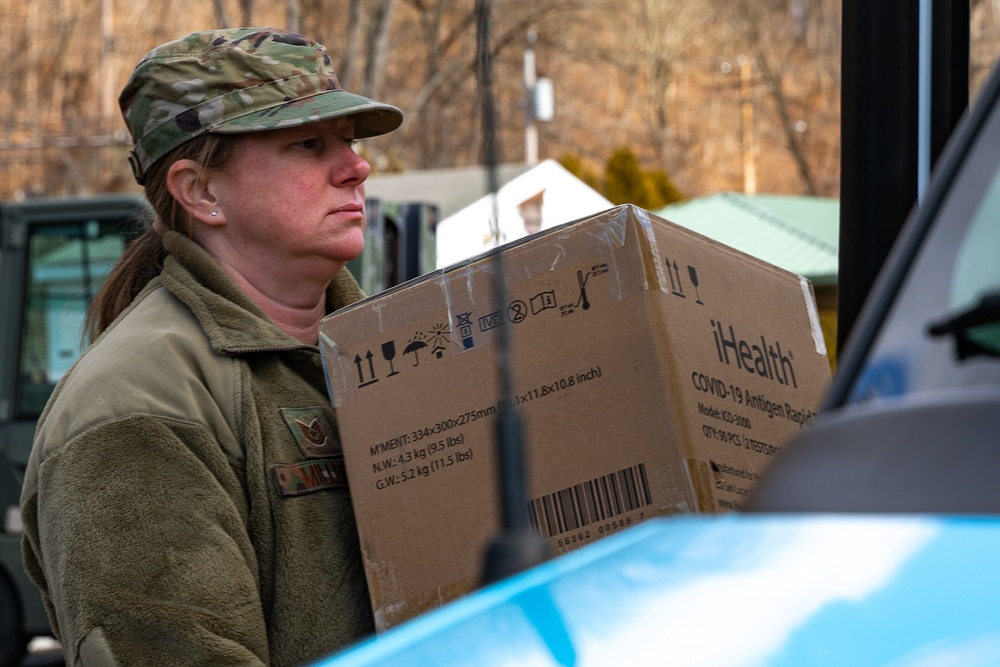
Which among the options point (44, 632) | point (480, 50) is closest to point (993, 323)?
point (480, 50)

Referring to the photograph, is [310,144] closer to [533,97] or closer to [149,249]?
[149,249]

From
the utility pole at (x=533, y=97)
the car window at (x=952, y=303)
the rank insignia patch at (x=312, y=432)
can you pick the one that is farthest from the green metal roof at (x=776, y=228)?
the utility pole at (x=533, y=97)

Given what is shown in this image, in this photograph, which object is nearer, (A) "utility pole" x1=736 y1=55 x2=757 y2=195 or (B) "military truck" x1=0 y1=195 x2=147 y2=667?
(B) "military truck" x1=0 y1=195 x2=147 y2=667

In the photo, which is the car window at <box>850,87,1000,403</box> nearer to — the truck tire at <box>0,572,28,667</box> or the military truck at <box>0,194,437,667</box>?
the military truck at <box>0,194,437,667</box>

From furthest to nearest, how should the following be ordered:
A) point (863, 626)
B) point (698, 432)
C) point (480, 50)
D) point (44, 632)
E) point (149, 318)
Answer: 1. point (44, 632)
2. point (149, 318)
3. point (698, 432)
4. point (480, 50)
5. point (863, 626)

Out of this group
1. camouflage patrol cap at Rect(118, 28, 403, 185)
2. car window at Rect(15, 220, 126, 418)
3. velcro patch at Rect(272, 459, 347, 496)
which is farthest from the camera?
car window at Rect(15, 220, 126, 418)

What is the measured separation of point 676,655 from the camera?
96 centimetres

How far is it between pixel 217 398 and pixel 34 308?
6.87 meters

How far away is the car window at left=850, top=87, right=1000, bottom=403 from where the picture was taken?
118cm

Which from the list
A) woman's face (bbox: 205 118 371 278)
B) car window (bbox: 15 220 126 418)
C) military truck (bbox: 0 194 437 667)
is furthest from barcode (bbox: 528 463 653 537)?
car window (bbox: 15 220 126 418)

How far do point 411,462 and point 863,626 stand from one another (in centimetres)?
113

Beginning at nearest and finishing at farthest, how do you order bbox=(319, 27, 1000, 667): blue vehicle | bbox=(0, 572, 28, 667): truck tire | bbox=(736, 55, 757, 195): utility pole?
bbox=(319, 27, 1000, 667): blue vehicle → bbox=(0, 572, 28, 667): truck tire → bbox=(736, 55, 757, 195): utility pole

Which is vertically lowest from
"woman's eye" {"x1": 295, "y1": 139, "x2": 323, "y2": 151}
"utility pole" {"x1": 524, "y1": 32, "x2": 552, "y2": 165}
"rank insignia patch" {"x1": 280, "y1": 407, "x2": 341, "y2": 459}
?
"utility pole" {"x1": 524, "y1": 32, "x2": 552, "y2": 165}

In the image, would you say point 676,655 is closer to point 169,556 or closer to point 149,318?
point 169,556
